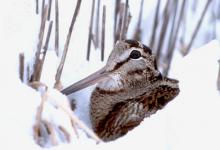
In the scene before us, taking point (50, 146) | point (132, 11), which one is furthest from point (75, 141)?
point (132, 11)

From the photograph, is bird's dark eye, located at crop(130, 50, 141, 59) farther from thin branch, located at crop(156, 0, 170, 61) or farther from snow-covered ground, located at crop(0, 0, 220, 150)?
thin branch, located at crop(156, 0, 170, 61)

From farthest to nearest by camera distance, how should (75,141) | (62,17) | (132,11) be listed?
1. (132,11)
2. (62,17)
3. (75,141)

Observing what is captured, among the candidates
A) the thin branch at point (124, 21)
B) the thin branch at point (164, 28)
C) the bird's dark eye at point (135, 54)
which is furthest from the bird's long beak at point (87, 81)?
the thin branch at point (164, 28)

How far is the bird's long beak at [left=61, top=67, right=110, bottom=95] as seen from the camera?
2.52 meters

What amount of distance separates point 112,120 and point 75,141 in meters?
0.49

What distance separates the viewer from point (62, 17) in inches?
115

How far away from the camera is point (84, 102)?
2.73 m

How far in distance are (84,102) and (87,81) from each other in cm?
22

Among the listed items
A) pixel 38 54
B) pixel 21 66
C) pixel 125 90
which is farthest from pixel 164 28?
pixel 21 66

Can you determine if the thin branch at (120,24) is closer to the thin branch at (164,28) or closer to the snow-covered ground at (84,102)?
the snow-covered ground at (84,102)

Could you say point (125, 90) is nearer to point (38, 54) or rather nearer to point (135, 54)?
point (135, 54)

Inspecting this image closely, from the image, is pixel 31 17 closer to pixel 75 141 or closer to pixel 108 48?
pixel 108 48

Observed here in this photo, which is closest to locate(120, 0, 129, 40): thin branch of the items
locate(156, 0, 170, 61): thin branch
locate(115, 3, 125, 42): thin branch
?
locate(115, 3, 125, 42): thin branch

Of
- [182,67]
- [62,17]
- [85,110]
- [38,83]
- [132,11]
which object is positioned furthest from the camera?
[132,11]
